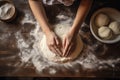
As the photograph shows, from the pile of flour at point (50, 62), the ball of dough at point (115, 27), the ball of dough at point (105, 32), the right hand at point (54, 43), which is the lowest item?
the pile of flour at point (50, 62)

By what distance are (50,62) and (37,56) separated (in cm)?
8

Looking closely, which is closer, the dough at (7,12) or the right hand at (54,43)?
the right hand at (54,43)

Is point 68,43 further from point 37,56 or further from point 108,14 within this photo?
point 108,14

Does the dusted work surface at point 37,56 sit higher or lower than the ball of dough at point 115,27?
lower

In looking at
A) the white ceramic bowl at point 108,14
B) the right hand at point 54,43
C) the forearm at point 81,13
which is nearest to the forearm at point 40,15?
the right hand at point 54,43

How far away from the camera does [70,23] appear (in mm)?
1251

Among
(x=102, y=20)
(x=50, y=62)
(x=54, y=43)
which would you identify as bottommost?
(x=50, y=62)

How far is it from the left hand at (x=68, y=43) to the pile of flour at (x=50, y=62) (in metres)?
0.07

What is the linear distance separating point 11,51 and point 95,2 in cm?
59

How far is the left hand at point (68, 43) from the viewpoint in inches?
44.3

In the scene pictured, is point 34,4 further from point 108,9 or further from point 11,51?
point 108,9

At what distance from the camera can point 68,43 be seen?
1121 mm

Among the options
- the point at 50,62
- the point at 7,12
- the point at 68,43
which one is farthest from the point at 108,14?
the point at 7,12

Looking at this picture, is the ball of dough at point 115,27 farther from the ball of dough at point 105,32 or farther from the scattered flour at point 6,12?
the scattered flour at point 6,12
